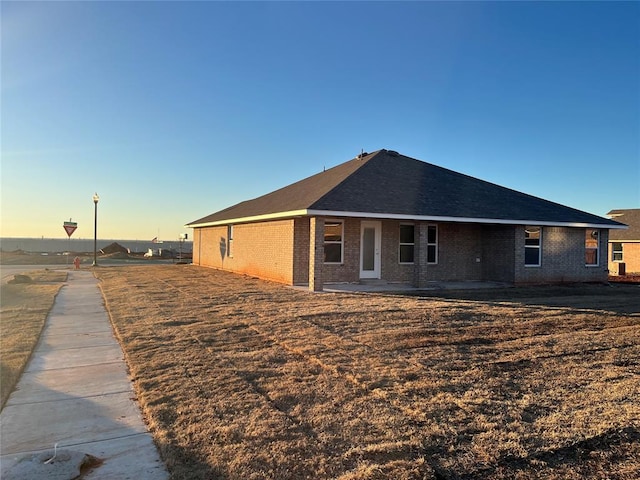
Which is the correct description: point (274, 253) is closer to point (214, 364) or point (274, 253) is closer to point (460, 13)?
point (460, 13)

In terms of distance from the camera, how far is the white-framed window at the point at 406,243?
1734 cm

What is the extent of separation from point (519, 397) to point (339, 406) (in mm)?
2024

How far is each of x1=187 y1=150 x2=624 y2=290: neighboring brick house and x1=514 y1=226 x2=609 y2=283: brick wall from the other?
4cm

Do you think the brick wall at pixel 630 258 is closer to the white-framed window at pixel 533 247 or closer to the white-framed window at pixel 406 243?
the white-framed window at pixel 533 247

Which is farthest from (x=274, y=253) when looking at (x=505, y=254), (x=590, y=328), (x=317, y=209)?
(x=590, y=328)

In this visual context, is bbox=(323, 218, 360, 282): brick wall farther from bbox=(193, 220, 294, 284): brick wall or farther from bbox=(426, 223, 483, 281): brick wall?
bbox=(426, 223, 483, 281): brick wall

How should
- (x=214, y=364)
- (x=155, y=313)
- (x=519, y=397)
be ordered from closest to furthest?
(x=519, y=397) → (x=214, y=364) → (x=155, y=313)

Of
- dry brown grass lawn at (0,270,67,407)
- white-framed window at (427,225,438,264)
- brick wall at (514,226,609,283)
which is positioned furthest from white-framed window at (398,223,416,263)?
dry brown grass lawn at (0,270,67,407)

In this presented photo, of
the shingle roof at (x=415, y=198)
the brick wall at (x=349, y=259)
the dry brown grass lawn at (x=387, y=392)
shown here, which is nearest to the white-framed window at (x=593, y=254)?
the shingle roof at (x=415, y=198)

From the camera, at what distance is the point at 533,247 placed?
18.1 metres

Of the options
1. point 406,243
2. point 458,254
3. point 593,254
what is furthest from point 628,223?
point 406,243

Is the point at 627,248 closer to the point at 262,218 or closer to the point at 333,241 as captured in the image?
the point at 333,241

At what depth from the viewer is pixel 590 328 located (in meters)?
9.22

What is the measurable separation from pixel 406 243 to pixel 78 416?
552 inches
